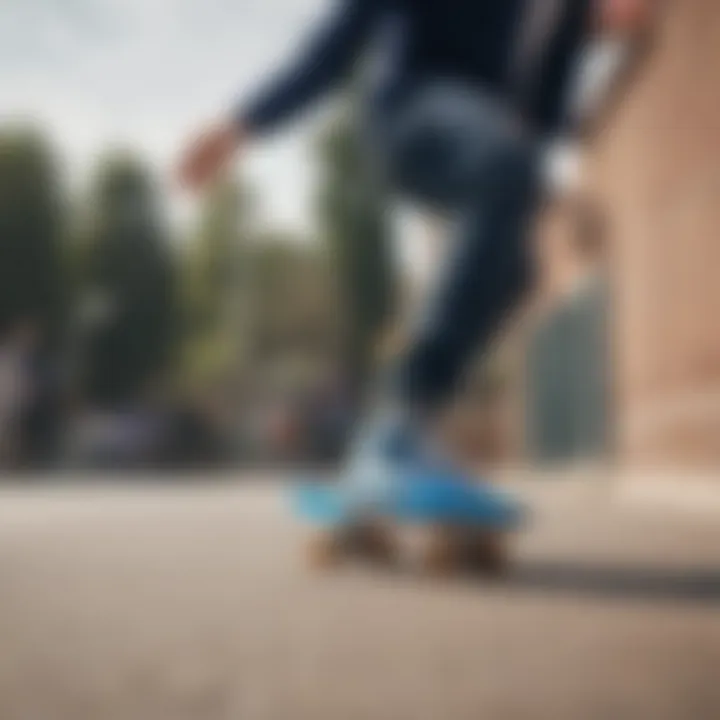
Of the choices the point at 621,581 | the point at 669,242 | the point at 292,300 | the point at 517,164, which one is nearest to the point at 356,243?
the point at 292,300

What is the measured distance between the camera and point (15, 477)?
120 cm

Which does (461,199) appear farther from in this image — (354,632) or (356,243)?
(354,632)

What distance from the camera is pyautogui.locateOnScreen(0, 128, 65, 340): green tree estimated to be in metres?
0.94

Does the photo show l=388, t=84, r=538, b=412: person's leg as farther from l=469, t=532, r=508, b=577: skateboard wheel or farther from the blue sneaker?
l=469, t=532, r=508, b=577: skateboard wheel

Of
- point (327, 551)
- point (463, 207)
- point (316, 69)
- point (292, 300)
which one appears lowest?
point (327, 551)

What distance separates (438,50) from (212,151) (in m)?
0.29

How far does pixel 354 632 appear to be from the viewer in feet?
2.50

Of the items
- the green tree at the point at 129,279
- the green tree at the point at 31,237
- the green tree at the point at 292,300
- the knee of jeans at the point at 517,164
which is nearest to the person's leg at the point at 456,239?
the knee of jeans at the point at 517,164

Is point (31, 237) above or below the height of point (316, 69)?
below

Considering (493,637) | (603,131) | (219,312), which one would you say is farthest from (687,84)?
(493,637)

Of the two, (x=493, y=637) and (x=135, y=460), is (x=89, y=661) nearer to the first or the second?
(x=493, y=637)

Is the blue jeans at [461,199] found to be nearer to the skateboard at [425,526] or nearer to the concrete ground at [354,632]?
the skateboard at [425,526]

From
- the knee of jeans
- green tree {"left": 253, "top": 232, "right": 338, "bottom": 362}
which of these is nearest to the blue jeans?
the knee of jeans

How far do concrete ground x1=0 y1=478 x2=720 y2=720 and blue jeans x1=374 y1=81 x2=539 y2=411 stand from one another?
243mm
